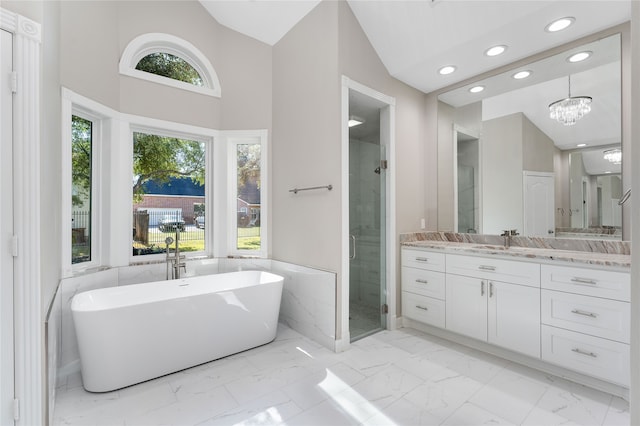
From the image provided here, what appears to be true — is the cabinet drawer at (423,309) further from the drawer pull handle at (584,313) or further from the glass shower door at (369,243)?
the drawer pull handle at (584,313)

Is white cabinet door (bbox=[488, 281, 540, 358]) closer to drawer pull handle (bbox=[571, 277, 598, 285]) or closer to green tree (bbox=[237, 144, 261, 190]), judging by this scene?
drawer pull handle (bbox=[571, 277, 598, 285])

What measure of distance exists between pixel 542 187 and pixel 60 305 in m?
4.13

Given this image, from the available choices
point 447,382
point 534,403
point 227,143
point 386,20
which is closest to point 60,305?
point 227,143

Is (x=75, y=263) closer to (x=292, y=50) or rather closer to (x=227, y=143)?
(x=227, y=143)

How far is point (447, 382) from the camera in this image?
222cm

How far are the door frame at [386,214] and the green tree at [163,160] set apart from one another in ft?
5.95

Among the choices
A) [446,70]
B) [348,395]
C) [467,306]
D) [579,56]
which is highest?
[446,70]

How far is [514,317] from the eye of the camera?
243 centimetres

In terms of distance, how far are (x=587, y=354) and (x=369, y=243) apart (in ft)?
6.22

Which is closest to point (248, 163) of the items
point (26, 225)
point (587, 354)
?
point (26, 225)

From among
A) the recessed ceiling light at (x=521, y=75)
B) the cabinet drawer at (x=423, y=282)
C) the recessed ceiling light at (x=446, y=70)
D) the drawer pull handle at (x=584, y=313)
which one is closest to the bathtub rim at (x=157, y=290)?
the cabinet drawer at (x=423, y=282)

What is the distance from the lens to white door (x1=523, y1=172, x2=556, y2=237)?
107 inches

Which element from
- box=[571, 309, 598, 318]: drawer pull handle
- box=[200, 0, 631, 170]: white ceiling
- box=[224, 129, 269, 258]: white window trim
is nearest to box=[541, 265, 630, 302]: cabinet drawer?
box=[571, 309, 598, 318]: drawer pull handle

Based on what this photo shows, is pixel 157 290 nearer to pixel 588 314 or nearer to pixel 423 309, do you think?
pixel 423 309
